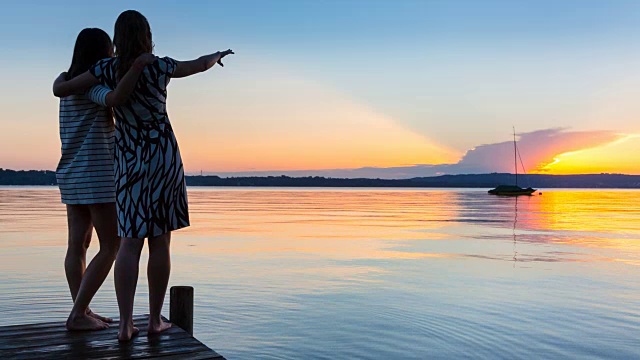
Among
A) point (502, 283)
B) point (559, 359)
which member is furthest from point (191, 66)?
point (502, 283)

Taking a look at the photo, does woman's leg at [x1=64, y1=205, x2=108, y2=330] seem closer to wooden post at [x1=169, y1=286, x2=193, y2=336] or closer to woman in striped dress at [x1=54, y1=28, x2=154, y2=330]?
woman in striped dress at [x1=54, y1=28, x2=154, y2=330]

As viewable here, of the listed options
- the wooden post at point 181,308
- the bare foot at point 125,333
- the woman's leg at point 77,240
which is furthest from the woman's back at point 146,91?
the wooden post at point 181,308

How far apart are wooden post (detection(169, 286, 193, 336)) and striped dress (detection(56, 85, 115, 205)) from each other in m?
1.39

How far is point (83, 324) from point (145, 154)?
1.46 m

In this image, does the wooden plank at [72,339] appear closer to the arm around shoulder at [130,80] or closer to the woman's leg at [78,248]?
the woman's leg at [78,248]

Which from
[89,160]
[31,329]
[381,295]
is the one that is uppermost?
[89,160]

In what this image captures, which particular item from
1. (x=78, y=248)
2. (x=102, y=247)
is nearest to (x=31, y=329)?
(x=78, y=248)

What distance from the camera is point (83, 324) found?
4555mm

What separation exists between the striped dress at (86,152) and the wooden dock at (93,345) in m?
0.92

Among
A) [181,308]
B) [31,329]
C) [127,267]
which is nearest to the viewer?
[127,267]

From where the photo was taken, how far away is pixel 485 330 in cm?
862

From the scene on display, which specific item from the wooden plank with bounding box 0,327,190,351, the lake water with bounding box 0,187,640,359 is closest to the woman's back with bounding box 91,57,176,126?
the wooden plank with bounding box 0,327,190,351

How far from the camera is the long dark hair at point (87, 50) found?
4.26 m

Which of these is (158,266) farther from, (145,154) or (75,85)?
(75,85)
